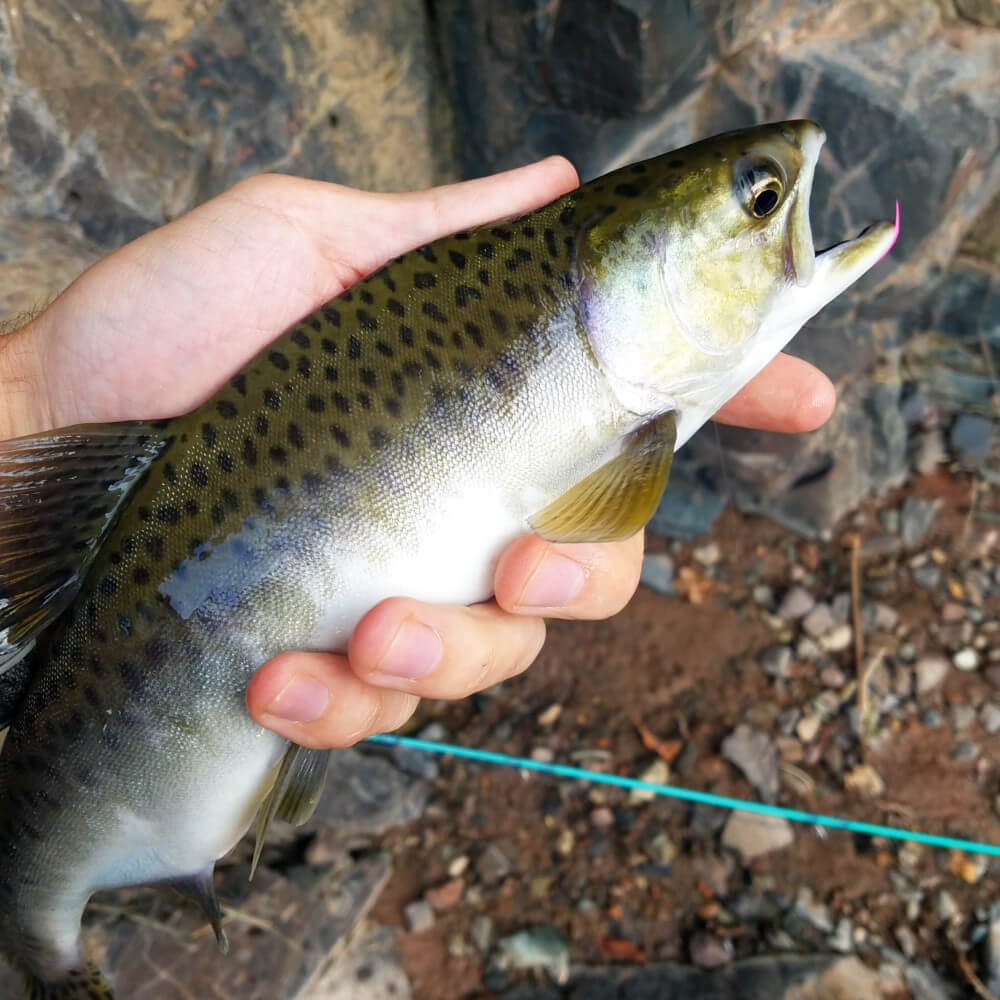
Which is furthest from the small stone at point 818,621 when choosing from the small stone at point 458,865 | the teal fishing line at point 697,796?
the small stone at point 458,865

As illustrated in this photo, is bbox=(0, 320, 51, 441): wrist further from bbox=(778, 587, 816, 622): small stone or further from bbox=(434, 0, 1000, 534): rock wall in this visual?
bbox=(778, 587, 816, 622): small stone

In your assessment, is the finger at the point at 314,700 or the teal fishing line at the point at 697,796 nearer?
the finger at the point at 314,700

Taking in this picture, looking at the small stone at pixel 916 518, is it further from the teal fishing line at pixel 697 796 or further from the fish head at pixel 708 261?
the fish head at pixel 708 261

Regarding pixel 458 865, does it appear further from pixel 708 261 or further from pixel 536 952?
pixel 708 261

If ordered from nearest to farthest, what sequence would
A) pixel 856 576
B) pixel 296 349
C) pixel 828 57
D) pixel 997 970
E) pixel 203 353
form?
1. pixel 296 349
2. pixel 203 353
3. pixel 997 970
4. pixel 828 57
5. pixel 856 576

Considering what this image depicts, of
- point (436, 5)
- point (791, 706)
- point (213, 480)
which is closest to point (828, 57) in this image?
point (436, 5)

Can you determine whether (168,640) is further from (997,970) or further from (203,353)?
(997,970)
